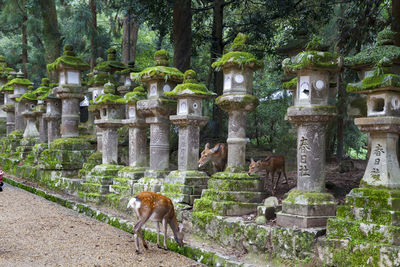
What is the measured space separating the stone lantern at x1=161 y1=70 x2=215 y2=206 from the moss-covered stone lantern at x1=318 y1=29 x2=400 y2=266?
3.17m

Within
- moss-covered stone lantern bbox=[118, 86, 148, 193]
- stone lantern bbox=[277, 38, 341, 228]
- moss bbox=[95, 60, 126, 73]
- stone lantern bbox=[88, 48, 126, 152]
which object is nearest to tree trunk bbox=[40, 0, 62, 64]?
stone lantern bbox=[88, 48, 126, 152]

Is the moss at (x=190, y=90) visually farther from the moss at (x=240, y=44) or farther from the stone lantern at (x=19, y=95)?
the stone lantern at (x=19, y=95)

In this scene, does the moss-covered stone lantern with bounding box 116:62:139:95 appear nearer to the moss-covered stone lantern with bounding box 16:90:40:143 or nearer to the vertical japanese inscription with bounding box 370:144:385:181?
the moss-covered stone lantern with bounding box 16:90:40:143

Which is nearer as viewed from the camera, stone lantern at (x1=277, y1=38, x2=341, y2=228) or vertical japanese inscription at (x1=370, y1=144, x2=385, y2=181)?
vertical japanese inscription at (x1=370, y1=144, x2=385, y2=181)

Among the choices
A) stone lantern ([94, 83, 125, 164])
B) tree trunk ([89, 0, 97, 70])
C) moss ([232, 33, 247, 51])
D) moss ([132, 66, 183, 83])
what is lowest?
stone lantern ([94, 83, 125, 164])

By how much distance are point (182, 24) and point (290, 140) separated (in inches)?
197

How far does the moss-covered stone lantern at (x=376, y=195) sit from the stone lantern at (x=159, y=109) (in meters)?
4.22

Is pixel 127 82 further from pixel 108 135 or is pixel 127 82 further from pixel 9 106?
pixel 9 106

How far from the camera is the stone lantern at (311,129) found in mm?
5547

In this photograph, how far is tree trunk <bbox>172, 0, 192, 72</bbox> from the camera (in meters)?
11.5

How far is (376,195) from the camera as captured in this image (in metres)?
4.82

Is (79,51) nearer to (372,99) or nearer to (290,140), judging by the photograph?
(290,140)

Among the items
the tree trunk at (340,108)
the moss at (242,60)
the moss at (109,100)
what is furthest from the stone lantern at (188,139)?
the tree trunk at (340,108)

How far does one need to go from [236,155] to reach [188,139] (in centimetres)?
117
